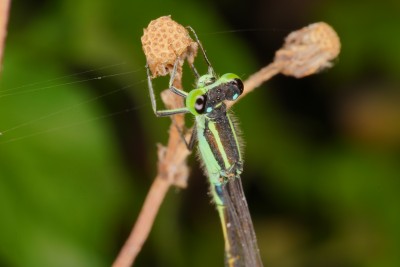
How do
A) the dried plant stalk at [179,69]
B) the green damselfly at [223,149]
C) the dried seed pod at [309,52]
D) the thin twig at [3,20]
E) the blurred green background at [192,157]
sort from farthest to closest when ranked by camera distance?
the blurred green background at [192,157] → the green damselfly at [223,149] → the dried seed pod at [309,52] → the dried plant stalk at [179,69] → the thin twig at [3,20]

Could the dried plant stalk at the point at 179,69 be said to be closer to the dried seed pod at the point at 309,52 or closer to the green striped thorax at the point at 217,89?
the dried seed pod at the point at 309,52

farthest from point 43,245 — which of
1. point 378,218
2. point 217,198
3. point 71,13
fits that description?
point 378,218

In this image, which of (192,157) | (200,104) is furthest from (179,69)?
(192,157)

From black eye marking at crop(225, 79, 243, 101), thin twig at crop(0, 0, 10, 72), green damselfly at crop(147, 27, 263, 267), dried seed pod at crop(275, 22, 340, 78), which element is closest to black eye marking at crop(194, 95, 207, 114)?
green damselfly at crop(147, 27, 263, 267)

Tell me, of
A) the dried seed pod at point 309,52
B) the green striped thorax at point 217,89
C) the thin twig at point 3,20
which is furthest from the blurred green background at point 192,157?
the thin twig at point 3,20

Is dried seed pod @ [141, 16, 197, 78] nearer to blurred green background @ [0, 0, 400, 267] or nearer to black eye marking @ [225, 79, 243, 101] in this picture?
black eye marking @ [225, 79, 243, 101]

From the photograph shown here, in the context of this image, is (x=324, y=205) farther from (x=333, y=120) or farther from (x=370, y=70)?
(x=370, y=70)

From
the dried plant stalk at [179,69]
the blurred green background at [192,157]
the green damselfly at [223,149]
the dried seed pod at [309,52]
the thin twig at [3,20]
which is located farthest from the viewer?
the blurred green background at [192,157]
